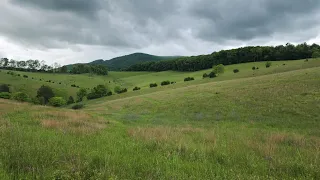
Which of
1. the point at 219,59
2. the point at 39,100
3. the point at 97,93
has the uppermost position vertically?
the point at 219,59

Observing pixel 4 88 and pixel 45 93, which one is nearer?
pixel 45 93

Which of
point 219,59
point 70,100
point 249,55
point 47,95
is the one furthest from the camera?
point 219,59

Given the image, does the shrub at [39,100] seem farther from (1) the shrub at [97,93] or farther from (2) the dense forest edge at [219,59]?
(2) the dense forest edge at [219,59]

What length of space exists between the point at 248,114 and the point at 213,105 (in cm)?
674

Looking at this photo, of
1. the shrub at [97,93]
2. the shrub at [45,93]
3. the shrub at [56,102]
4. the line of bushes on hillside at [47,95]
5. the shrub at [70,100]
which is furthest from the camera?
the shrub at [70,100]

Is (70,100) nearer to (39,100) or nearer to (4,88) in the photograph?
(39,100)

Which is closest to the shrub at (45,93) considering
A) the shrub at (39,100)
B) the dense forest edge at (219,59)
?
the shrub at (39,100)

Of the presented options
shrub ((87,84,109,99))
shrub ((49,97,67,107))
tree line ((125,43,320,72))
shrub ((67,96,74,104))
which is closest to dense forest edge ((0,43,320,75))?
tree line ((125,43,320,72))

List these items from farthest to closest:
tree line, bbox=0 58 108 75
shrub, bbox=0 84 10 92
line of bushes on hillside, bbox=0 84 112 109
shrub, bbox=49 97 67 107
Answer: tree line, bbox=0 58 108 75
shrub, bbox=0 84 10 92
line of bushes on hillside, bbox=0 84 112 109
shrub, bbox=49 97 67 107

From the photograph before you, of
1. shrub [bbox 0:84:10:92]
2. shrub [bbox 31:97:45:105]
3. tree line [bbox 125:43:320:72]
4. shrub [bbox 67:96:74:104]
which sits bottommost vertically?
shrub [bbox 67:96:74:104]

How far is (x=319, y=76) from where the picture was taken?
38156 mm

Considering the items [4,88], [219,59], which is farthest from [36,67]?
[219,59]

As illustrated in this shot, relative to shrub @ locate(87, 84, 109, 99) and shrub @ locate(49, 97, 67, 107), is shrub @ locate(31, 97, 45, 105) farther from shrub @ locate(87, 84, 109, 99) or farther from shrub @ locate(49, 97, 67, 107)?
shrub @ locate(87, 84, 109, 99)

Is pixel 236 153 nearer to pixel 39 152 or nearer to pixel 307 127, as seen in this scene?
pixel 39 152
